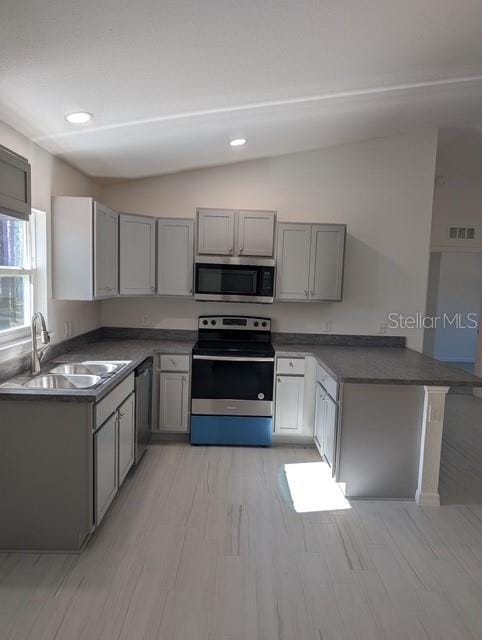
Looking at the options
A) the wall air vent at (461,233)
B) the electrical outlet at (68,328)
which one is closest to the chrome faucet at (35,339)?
the electrical outlet at (68,328)

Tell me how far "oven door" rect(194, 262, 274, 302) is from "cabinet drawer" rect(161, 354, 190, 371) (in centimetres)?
60

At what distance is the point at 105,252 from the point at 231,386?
1549 millimetres

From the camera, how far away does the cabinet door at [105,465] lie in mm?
2277

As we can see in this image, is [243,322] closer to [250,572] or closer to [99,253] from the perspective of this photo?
[99,253]

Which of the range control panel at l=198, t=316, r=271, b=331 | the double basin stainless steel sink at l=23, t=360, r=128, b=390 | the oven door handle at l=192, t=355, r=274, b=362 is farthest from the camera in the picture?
the range control panel at l=198, t=316, r=271, b=331

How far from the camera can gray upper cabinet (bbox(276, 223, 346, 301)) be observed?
150 inches

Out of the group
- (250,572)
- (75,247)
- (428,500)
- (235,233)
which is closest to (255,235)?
(235,233)

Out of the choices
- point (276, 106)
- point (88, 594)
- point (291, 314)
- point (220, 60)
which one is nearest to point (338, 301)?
point (291, 314)

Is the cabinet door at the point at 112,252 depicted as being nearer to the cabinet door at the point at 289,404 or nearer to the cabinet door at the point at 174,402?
the cabinet door at the point at 174,402

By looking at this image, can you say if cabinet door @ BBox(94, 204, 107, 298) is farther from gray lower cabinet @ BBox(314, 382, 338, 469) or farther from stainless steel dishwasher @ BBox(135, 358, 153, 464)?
gray lower cabinet @ BBox(314, 382, 338, 469)

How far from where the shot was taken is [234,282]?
12.5 ft

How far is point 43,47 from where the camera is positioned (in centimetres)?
173

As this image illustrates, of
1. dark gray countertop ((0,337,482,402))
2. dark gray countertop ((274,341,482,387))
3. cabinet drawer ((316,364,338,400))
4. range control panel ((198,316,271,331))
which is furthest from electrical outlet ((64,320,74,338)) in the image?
cabinet drawer ((316,364,338,400))

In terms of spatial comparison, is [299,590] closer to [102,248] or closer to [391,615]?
[391,615]
